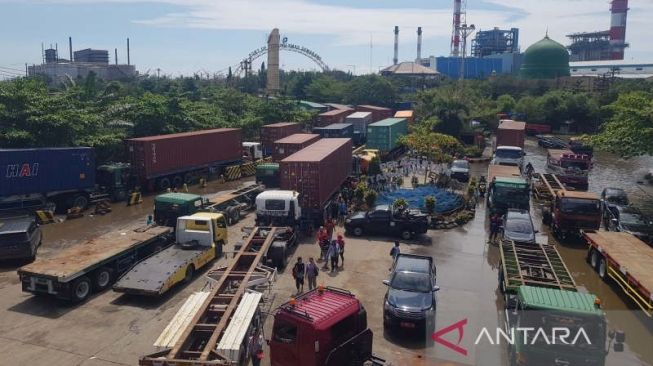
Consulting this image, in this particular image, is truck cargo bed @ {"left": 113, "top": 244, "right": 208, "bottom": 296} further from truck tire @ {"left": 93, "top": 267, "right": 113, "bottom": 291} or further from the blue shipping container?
the blue shipping container

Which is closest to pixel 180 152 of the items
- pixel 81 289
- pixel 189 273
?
pixel 189 273

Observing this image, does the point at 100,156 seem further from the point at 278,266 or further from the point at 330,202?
the point at 278,266

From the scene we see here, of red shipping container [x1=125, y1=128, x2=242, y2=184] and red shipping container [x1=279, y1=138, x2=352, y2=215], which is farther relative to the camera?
red shipping container [x1=125, y1=128, x2=242, y2=184]

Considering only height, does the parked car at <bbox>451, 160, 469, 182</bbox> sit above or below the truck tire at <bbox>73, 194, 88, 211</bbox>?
above

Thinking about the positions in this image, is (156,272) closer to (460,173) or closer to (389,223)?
(389,223)

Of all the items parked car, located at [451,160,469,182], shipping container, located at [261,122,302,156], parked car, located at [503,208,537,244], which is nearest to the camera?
parked car, located at [503,208,537,244]

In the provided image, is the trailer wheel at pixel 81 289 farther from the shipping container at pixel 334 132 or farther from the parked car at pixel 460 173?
the shipping container at pixel 334 132

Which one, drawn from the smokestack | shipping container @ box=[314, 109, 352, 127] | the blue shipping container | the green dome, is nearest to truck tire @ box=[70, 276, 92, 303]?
the blue shipping container

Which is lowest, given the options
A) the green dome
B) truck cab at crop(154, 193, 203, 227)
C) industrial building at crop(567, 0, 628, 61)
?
truck cab at crop(154, 193, 203, 227)

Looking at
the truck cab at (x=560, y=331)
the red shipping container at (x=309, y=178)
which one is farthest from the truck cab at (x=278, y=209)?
the truck cab at (x=560, y=331)
